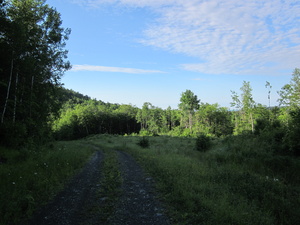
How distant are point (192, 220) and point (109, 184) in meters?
4.25

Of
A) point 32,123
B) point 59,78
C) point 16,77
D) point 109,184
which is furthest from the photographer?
point 59,78

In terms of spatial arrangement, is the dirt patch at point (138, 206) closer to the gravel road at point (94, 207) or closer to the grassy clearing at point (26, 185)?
the gravel road at point (94, 207)

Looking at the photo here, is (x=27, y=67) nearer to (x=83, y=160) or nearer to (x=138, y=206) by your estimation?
(x=83, y=160)

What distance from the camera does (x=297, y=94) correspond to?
1425 inches

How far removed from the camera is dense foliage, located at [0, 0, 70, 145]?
15.1 meters

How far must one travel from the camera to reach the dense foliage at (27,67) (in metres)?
15.1

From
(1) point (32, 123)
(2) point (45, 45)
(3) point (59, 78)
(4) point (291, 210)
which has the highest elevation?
(2) point (45, 45)

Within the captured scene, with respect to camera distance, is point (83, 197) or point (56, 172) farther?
point (56, 172)

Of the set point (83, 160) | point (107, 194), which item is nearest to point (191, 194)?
point (107, 194)

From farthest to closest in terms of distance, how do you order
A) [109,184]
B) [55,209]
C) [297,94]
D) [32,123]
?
[297,94]
[32,123]
[109,184]
[55,209]

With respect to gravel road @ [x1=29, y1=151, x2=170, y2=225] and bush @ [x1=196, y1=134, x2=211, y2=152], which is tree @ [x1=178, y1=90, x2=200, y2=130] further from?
gravel road @ [x1=29, y1=151, x2=170, y2=225]

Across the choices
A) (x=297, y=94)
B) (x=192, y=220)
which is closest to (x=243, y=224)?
(x=192, y=220)

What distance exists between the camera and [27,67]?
16.5 meters

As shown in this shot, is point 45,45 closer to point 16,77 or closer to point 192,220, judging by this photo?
point 16,77
